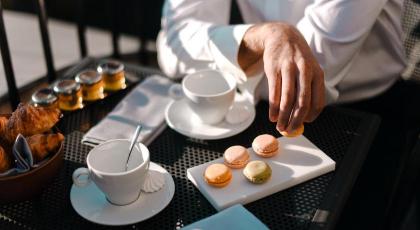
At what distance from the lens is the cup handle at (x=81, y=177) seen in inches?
30.8

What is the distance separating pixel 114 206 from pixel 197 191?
0.43 feet

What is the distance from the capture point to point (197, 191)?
31.4 inches

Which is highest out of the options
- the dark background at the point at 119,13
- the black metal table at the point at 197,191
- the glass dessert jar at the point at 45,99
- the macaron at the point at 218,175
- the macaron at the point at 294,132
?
the macaron at the point at 294,132

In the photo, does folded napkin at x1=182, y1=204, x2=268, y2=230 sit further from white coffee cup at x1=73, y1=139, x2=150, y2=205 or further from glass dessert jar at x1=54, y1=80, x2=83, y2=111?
glass dessert jar at x1=54, y1=80, x2=83, y2=111

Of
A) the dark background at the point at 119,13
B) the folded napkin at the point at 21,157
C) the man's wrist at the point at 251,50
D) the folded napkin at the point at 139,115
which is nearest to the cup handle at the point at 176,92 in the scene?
the folded napkin at the point at 139,115

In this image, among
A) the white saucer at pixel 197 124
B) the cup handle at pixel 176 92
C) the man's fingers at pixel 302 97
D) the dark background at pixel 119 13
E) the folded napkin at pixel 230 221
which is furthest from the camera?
the dark background at pixel 119 13

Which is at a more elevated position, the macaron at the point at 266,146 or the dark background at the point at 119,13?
the macaron at the point at 266,146

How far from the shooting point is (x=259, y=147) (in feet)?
2.79

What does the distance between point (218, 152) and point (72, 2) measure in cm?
164

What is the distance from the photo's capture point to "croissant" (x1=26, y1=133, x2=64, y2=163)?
759mm

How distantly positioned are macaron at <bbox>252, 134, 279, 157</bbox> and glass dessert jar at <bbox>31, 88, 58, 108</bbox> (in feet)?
1.29

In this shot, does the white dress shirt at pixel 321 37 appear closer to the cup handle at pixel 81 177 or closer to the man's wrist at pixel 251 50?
the man's wrist at pixel 251 50

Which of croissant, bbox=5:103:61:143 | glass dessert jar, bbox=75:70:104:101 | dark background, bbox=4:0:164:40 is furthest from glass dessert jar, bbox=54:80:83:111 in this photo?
dark background, bbox=4:0:164:40

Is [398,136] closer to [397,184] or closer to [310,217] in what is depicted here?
[397,184]
